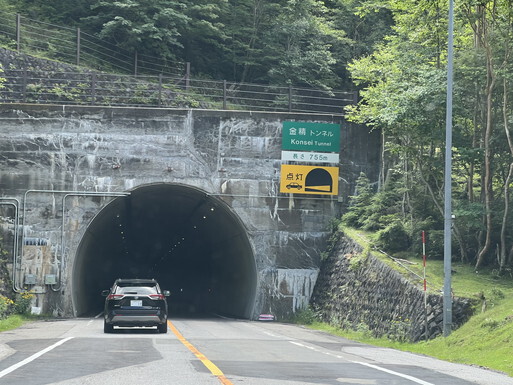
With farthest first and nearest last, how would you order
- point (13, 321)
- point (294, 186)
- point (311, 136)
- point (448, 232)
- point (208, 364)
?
point (311, 136), point (294, 186), point (13, 321), point (448, 232), point (208, 364)

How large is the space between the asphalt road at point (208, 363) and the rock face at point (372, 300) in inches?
104

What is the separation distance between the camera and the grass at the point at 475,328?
1738 cm

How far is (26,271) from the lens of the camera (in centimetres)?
3250

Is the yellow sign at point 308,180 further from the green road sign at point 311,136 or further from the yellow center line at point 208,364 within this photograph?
the yellow center line at point 208,364

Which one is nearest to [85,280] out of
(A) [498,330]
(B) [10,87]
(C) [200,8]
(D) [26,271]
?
(D) [26,271]

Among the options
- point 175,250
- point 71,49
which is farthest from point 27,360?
point 175,250

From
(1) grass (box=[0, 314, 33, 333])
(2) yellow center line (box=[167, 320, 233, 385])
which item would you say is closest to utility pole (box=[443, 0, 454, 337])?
(2) yellow center line (box=[167, 320, 233, 385])

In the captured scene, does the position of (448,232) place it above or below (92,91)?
below

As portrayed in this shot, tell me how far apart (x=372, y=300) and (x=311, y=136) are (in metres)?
9.73

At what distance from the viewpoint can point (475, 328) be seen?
65.0 ft

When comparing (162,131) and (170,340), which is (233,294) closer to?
(162,131)

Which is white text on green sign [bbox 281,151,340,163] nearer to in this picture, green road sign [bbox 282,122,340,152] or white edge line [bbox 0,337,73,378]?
green road sign [bbox 282,122,340,152]

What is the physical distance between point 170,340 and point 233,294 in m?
22.8

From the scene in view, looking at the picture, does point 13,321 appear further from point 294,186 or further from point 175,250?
point 175,250
